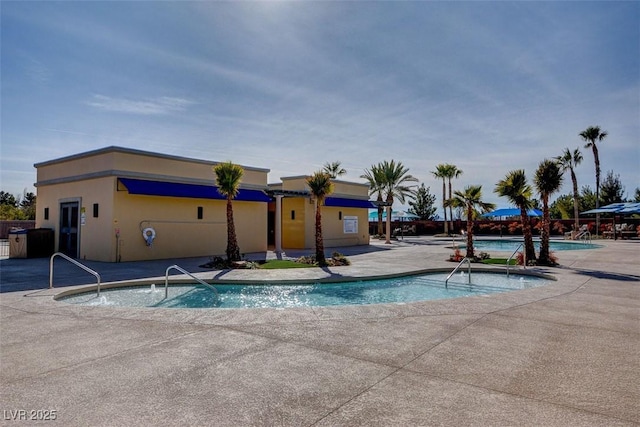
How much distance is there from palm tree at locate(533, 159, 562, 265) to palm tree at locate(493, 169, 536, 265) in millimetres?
389

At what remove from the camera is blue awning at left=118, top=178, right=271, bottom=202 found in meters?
15.3

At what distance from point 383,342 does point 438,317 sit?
1689 millimetres

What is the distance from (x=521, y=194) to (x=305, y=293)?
34.3 ft

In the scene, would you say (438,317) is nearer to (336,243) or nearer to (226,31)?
(226,31)

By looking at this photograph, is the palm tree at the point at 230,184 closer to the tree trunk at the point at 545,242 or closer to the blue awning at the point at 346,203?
the blue awning at the point at 346,203

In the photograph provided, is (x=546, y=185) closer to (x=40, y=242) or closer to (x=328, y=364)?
(x=328, y=364)

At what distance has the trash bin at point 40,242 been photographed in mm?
16359

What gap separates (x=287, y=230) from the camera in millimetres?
23859

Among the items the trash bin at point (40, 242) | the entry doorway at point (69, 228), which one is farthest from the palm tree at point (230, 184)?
the trash bin at point (40, 242)

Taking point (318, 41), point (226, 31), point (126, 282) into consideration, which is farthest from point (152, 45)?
point (126, 282)

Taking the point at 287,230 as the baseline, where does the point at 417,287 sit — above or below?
below

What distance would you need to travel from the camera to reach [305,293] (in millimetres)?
10102

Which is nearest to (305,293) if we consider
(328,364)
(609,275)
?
(328,364)

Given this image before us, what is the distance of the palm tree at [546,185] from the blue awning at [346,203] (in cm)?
1233
